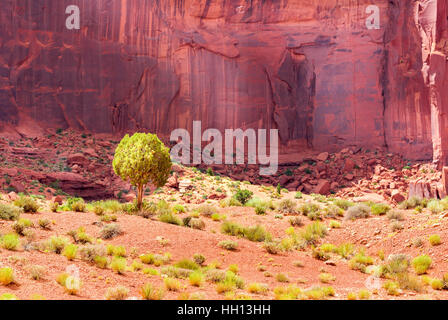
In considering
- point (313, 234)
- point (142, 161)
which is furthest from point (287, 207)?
point (142, 161)

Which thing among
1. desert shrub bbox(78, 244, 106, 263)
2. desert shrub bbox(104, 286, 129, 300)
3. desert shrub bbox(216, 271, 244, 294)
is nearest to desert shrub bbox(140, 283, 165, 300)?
desert shrub bbox(104, 286, 129, 300)

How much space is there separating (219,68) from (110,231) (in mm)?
24789

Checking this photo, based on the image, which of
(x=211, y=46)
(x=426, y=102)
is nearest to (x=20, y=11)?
(x=211, y=46)

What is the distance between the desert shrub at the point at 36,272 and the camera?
8.21 m

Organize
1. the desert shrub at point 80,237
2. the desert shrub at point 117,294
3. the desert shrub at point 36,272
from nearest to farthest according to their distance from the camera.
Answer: the desert shrub at point 117,294, the desert shrub at point 36,272, the desert shrub at point 80,237

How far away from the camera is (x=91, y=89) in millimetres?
34844

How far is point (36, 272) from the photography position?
8.27m

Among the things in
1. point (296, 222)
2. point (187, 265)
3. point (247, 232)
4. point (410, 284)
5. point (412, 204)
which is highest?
point (410, 284)

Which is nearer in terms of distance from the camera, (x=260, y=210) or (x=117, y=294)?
(x=117, y=294)

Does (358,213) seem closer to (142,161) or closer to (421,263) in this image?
(421,263)

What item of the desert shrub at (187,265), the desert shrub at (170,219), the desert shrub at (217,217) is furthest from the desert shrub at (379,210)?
the desert shrub at (187,265)

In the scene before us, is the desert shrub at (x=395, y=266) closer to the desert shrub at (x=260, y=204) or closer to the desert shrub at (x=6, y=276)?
the desert shrub at (x=6, y=276)

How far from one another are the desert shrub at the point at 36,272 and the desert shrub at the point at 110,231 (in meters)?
5.31
